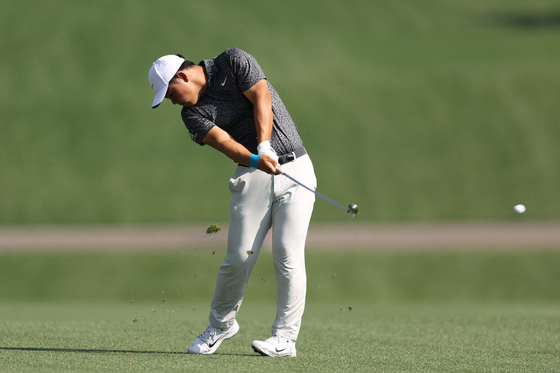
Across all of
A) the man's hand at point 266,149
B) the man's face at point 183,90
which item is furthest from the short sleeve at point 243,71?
the man's hand at point 266,149

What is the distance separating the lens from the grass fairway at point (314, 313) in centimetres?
425

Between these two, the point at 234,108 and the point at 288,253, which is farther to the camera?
the point at 234,108

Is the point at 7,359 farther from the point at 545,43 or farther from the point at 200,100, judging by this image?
the point at 545,43

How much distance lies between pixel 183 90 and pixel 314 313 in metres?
3.85

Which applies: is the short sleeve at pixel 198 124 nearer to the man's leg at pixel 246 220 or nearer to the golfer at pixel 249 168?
the golfer at pixel 249 168

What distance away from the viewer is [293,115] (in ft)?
53.0

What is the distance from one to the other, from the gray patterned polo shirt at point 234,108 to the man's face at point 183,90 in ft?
0.25

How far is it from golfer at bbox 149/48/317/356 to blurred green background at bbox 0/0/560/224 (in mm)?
8748

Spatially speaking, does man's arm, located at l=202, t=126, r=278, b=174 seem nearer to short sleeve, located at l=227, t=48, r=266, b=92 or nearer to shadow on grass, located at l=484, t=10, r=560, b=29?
short sleeve, located at l=227, t=48, r=266, b=92

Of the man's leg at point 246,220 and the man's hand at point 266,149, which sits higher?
the man's hand at point 266,149

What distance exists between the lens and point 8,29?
1972 cm

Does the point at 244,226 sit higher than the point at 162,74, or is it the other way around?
the point at 162,74

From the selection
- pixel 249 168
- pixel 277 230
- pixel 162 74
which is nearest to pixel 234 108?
pixel 249 168

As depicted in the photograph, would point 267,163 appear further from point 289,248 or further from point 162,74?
point 162,74
